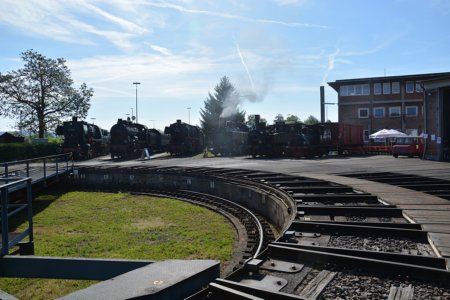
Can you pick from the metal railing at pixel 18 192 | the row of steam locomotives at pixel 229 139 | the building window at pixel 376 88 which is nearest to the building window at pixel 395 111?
the building window at pixel 376 88

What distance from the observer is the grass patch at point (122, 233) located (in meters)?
7.43

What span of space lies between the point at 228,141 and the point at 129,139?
8.61 meters

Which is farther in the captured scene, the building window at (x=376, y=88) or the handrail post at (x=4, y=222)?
the building window at (x=376, y=88)

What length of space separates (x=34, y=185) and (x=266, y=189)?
997 centimetres

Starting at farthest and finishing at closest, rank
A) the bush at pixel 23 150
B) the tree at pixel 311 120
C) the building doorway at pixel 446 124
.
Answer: the tree at pixel 311 120 < the bush at pixel 23 150 < the building doorway at pixel 446 124

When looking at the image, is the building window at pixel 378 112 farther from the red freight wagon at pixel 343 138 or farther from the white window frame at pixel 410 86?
the red freight wagon at pixel 343 138

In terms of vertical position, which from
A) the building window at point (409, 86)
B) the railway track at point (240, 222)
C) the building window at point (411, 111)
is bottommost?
the railway track at point (240, 222)

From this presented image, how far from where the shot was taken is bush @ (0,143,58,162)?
1446 inches

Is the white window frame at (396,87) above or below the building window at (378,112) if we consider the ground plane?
above

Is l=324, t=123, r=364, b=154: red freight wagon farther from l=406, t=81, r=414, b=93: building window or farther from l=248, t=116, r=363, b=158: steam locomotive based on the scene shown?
l=406, t=81, r=414, b=93: building window

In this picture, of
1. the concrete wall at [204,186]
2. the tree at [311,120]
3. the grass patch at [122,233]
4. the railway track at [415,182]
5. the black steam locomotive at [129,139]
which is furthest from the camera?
the tree at [311,120]

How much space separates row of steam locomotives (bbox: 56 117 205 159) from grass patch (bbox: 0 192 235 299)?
18485 millimetres

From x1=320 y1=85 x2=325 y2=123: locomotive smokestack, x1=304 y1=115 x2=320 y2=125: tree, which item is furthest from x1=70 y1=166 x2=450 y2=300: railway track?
x1=304 y1=115 x2=320 y2=125: tree

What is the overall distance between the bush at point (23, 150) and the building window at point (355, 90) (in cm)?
3479
